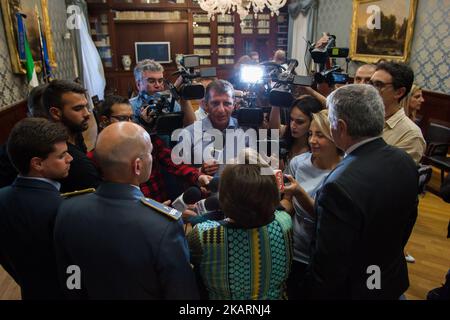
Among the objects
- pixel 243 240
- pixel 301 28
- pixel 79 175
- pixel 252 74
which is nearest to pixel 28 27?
pixel 252 74

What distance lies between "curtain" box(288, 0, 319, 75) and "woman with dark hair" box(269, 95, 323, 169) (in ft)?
17.1

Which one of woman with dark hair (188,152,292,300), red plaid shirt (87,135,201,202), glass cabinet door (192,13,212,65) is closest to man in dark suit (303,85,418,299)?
woman with dark hair (188,152,292,300)

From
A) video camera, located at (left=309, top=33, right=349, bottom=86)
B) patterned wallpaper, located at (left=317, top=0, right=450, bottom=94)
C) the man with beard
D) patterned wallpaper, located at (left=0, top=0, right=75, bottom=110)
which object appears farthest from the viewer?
patterned wallpaper, located at (left=317, top=0, right=450, bottom=94)

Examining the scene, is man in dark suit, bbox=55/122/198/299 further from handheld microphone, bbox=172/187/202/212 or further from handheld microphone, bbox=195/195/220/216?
handheld microphone, bbox=172/187/202/212

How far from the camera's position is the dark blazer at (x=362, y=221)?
108cm

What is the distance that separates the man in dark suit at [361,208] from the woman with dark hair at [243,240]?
17cm

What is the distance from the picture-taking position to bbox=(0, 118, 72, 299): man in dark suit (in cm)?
111

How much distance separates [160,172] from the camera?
1910mm

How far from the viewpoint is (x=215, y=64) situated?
792 centimetres

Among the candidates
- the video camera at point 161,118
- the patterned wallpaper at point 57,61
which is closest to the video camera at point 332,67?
the video camera at point 161,118

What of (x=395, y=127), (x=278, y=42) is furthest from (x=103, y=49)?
(x=395, y=127)

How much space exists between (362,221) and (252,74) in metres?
1.60

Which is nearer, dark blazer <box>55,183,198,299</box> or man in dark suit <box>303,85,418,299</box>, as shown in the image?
dark blazer <box>55,183,198,299</box>

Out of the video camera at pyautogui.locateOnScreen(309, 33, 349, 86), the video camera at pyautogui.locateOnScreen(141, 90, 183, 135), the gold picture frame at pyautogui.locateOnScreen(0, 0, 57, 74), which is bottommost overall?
the video camera at pyautogui.locateOnScreen(141, 90, 183, 135)
